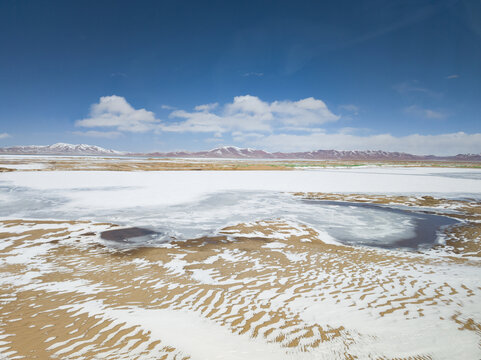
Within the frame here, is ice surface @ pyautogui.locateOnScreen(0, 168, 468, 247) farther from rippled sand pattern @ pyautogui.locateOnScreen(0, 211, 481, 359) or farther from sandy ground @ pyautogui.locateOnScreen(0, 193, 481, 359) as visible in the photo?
rippled sand pattern @ pyautogui.locateOnScreen(0, 211, 481, 359)

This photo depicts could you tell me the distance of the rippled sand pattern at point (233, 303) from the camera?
3.45 meters

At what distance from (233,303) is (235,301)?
0.09m

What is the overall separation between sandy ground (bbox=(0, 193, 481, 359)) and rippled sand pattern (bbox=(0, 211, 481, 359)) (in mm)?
21

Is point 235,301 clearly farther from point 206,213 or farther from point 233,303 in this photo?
point 206,213

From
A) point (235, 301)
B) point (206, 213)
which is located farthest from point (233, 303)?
point (206, 213)

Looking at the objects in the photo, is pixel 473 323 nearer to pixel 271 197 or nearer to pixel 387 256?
pixel 387 256

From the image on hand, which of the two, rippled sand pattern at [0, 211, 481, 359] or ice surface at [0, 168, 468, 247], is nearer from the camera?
rippled sand pattern at [0, 211, 481, 359]

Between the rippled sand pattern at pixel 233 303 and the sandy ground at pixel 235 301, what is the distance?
0.02m

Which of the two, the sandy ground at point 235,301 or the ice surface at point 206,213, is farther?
the ice surface at point 206,213

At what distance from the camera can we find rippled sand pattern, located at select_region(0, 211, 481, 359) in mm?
3445

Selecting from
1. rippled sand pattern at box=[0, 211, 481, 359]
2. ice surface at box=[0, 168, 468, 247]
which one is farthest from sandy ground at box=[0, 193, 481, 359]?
ice surface at box=[0, 168, 468, 247]

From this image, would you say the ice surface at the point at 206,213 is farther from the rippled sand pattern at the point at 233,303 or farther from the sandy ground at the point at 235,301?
the rippled sand pattern at the point at 233,303

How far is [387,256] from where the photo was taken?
7117 millimetres

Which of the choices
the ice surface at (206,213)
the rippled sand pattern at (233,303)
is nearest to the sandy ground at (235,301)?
the rippled sand pattern at (233,303)
